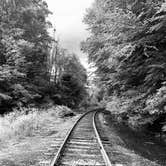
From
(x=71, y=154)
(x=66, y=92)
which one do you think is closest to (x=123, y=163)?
(x=71, y=154)

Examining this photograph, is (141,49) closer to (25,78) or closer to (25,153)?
(25,153)

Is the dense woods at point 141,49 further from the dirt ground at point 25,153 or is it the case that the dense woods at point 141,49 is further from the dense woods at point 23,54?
the dense woods at point 23,54

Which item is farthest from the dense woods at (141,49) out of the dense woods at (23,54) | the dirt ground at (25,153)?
the dense woods at (23,54)

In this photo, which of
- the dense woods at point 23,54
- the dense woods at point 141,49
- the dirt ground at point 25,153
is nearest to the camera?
the dirt ground at point 25,153

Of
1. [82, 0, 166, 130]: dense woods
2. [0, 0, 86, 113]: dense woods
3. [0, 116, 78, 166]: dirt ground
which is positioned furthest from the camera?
[0, 0, 86, 113]: dense woods

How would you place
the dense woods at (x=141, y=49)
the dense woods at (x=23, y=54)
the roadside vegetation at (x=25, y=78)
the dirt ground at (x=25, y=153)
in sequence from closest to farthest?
1. the dirt ground at (x=25, y=153)
2. the dense woods at (x=141, y=49)
3. the roadside vegetation at (x=25, y=78)
4. the dense woods at (x=23, y=54)

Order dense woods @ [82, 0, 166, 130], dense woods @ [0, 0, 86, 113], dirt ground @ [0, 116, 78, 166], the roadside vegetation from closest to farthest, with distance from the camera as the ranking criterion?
dirt ground @ [0, 116, 78, 166]
dense woods @ [82, 0, 166, 130]
the roadside vegetation
dense woods @ [0, 0, 86, 113]

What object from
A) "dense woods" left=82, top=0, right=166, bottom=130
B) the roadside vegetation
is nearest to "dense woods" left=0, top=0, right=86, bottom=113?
the roadside vegetation

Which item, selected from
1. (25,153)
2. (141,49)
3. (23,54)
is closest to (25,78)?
(23,54)

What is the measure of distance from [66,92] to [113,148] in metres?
37.3

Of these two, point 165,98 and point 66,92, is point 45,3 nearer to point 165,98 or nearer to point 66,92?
point 66,92

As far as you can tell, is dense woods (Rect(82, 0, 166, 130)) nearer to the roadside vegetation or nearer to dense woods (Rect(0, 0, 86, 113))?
the roadside vegetation

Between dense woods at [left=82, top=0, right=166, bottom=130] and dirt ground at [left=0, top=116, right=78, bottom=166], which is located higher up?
dense woods at [left=82, top=0, right=166, bottom=130]

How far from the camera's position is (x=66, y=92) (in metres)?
45.5
